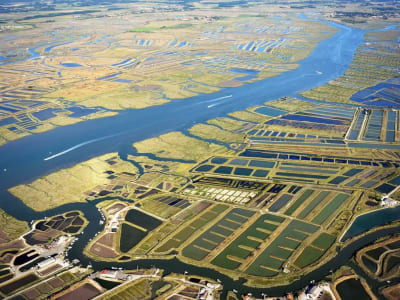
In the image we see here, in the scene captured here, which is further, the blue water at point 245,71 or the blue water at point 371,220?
the blue water at point 245,71

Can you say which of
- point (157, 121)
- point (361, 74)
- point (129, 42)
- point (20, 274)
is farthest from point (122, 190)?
point (129, 42)

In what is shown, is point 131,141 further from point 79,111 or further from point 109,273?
point 109,273

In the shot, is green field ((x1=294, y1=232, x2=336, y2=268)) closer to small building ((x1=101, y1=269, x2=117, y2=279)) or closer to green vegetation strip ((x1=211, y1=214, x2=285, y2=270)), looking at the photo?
green vegetation strip ((x1=211, y1=214, x2=285, y2=270))

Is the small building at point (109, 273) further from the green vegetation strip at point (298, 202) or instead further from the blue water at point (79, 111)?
the blue water at point (79, 111)

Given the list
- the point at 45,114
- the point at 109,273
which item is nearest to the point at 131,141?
the point at 45,114

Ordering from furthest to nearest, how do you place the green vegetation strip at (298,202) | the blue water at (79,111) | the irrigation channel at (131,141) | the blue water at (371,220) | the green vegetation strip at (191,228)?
the blue water at (79,111) → the green vegetation strip at (298,202) → the blue water at (371,220) → the green vegetation strip at (191,228) → the irrigation channel at (131,141)

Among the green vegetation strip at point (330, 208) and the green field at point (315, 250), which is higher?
the green vegetation strip at point (330, 208)

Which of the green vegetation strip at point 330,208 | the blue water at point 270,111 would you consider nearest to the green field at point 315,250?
the green vegetation strip at point 330,208

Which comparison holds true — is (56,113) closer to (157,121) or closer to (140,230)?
(157,121)

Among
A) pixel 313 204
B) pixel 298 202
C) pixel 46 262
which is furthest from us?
pixel 298 202
